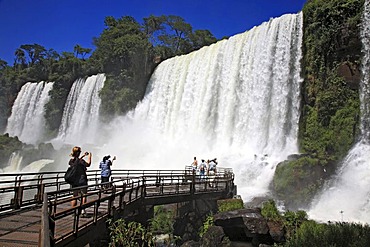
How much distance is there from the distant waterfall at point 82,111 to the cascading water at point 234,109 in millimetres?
12043

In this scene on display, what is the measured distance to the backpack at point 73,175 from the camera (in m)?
7.75

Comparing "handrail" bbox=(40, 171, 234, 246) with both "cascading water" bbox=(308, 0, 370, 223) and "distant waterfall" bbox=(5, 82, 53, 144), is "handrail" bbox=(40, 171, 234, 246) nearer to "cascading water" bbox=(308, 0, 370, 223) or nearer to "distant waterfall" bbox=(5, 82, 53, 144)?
"cascading water" bbox=(308, 0, 370, 223)

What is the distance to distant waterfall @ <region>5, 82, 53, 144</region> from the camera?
194 ft

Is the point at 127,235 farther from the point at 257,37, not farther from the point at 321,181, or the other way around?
the point at 257,37

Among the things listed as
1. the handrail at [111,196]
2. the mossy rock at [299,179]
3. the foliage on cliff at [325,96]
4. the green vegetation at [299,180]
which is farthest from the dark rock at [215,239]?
the foliage on cliff at [325,96]

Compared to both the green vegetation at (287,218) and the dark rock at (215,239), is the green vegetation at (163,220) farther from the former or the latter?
the green vegetation at (287,218)

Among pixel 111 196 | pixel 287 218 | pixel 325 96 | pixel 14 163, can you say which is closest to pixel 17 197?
pixel 111 196

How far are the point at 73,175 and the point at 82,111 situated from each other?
44.1 metres

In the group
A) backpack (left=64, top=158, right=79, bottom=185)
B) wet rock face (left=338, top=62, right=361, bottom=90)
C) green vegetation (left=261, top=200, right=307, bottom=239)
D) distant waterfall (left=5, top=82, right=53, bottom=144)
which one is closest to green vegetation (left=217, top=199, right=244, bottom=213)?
green vegetation (left=261, top=200, right=307, bottom=239)

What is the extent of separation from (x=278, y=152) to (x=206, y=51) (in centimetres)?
1412

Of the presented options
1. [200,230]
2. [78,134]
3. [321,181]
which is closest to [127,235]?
[200,230]

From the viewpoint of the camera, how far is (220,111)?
98.4 ft

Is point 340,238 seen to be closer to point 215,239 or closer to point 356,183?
point 215,239

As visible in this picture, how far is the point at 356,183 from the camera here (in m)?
17.8
